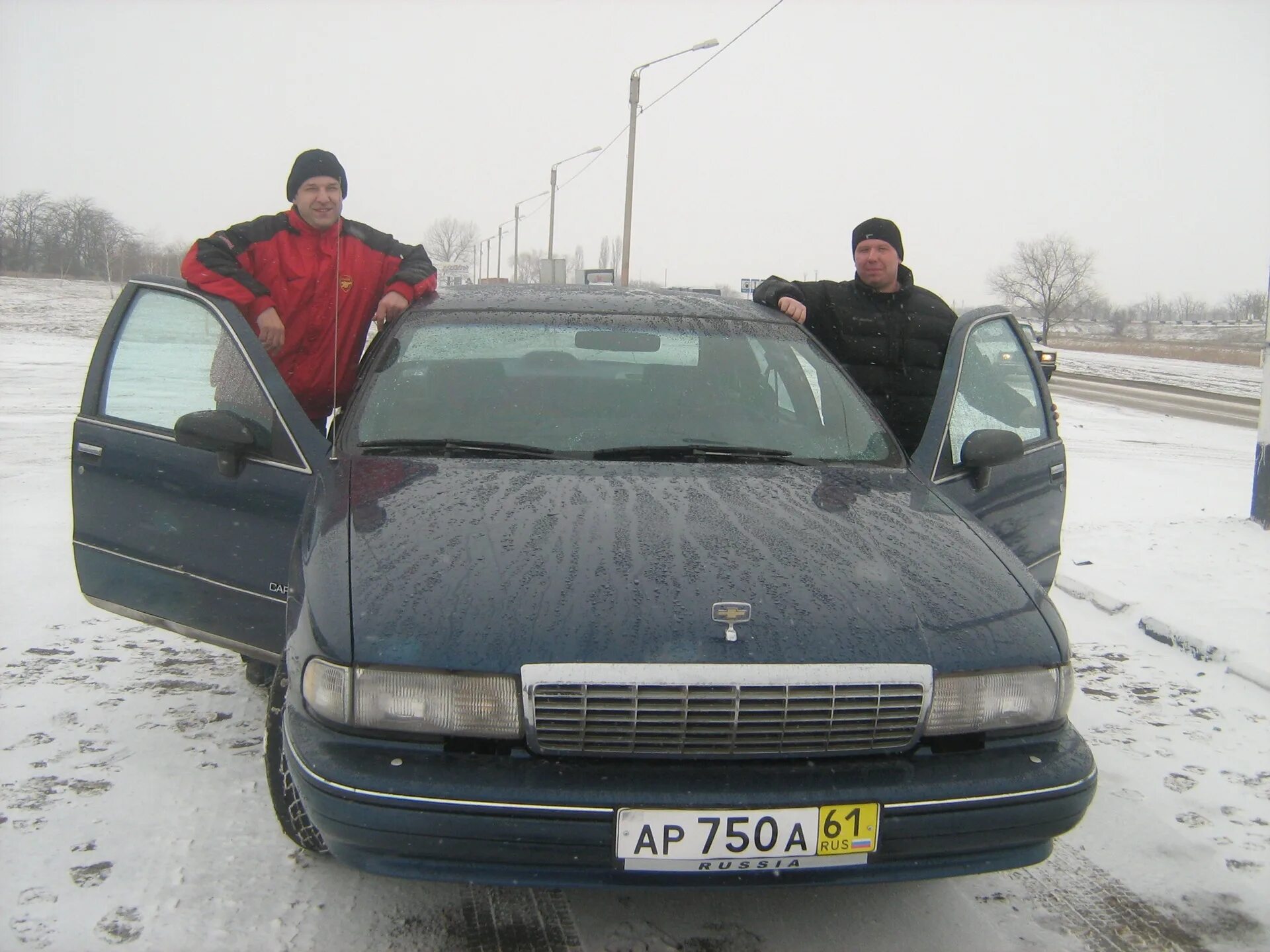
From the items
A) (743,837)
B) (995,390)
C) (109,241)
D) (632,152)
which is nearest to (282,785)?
(743,837)

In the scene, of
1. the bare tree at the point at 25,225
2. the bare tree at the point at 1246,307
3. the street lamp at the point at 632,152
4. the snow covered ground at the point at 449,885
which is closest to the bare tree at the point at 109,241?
the bare tree at the point at 25,225

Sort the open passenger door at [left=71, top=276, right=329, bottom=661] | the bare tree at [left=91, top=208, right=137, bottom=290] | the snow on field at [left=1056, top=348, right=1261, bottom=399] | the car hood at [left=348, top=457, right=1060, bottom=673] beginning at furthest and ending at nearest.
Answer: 1. the bare tree at [left=91, top=208, right=137, bottom=290]
2. the snow on field at [left=1056, top=348, right=1261, bottom=399]
3. the open passenger door at [left=71, top=276, right=329, bottom=661]
4. the car hood at [left=348, top=457, right=1060, bottom=673]

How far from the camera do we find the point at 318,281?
3965mm

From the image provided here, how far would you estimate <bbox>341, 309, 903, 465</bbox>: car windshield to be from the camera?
10.4ft

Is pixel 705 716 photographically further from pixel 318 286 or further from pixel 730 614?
pixel 318 286

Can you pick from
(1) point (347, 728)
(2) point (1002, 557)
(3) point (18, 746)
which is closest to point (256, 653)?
(3) point (18, 746)

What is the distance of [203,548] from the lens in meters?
3.27

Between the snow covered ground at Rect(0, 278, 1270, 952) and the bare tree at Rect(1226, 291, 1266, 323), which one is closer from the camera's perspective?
the snow covered ground at Rect(0, 278, 1270, 952)

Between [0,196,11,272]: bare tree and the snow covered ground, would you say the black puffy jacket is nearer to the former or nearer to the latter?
the snow covered ground

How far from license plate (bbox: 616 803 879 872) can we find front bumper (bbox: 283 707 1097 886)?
2 cm

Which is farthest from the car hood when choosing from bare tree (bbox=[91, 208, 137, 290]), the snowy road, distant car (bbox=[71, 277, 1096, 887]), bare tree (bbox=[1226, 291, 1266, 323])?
bare tree (bbox=[1226, 291, 1266, 323])

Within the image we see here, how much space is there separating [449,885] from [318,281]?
91.6 inches

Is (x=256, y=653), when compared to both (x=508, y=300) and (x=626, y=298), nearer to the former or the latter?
(x=508, y=300)

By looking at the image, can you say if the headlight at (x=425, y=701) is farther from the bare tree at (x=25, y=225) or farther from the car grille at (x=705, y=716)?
the bare tree at (x=25, y=225)
